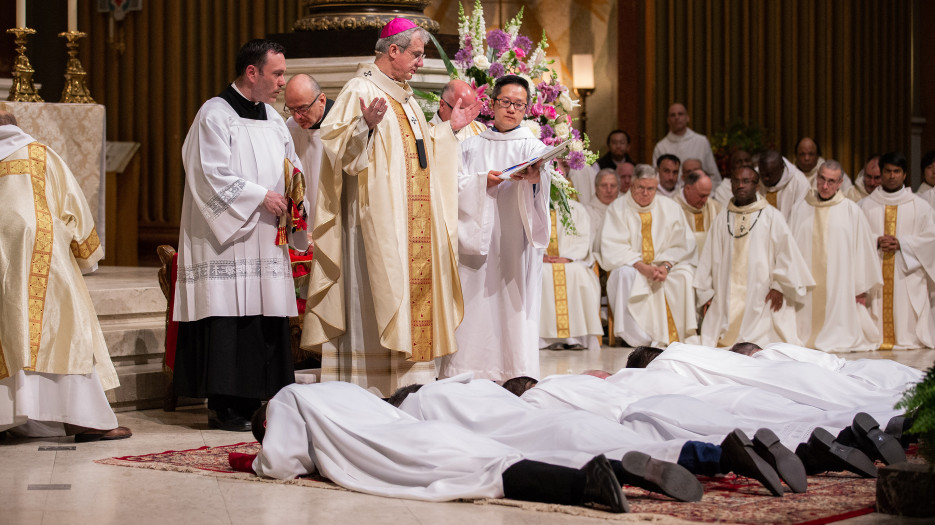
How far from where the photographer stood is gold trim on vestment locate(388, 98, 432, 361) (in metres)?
6.36

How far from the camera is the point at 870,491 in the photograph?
4.48 metres

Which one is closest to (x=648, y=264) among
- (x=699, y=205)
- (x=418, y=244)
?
(x=699, y=205)

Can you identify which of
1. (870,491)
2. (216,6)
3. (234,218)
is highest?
(216,6)

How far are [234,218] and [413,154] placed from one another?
930 millimetres

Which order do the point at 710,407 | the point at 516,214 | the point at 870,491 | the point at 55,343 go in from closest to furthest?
the point at 870,491
the point at 710,407
the point at 55,343
the point at 516,214

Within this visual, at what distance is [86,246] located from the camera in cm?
591

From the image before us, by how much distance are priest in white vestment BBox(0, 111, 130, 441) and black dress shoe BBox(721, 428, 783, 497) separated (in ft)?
Result: 9.13

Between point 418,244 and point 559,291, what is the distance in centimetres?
391

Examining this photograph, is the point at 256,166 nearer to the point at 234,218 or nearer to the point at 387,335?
the point at 234,218

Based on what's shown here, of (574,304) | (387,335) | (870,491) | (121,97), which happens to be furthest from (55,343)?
(121,97)

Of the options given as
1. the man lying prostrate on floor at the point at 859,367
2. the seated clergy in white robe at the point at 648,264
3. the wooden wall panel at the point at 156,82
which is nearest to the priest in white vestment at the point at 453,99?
the man lying prostrate on floor at the point at 859,367

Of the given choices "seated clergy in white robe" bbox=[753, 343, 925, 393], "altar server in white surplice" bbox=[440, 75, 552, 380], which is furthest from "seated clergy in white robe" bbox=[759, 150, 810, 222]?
"seated clergy in white robe" bbox=[753, 343, 925, 393]

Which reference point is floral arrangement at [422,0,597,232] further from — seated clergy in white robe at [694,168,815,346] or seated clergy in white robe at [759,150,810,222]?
seated clergy in white robe at [759,150,810,222]

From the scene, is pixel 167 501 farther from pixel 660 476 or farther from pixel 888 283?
pixel 888 283
